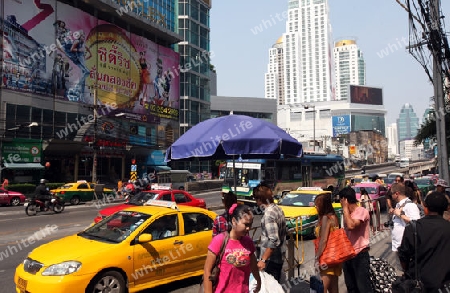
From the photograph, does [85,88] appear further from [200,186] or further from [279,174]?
[279,174]

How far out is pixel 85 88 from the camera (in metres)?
39.4

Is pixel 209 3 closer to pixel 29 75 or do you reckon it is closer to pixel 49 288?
pixel 29 75

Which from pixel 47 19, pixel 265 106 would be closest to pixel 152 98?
pixel 47 19

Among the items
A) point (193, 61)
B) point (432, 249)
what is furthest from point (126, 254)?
point (193, 61)

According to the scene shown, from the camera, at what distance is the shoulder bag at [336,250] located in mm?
4535

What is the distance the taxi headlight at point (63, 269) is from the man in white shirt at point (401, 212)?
4.92 m

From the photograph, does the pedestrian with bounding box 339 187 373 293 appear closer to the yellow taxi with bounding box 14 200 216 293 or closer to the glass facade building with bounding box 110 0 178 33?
the yellow taxi with bounding box 14 200 216 293

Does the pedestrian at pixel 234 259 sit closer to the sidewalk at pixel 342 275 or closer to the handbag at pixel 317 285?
the handbag at pixel 317 285

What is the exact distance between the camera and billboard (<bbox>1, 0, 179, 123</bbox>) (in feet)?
108

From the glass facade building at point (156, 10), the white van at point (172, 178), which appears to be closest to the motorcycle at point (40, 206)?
the white van at point (172, 178)

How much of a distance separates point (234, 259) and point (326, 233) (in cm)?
155

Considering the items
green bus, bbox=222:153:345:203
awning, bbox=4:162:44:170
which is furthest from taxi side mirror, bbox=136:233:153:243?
awning, bbox=4:162:44:170

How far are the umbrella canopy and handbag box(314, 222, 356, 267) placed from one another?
2.15 m

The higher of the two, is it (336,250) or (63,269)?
(336,250)
